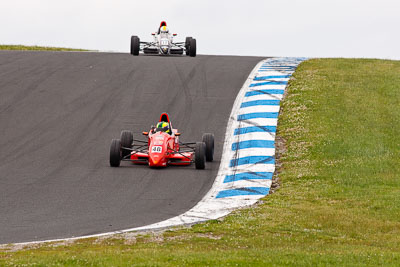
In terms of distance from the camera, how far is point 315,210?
1498 cm

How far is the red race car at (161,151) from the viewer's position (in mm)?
19438

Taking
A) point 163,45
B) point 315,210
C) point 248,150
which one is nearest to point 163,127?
point 248,150

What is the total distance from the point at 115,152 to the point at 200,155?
7.54 feet

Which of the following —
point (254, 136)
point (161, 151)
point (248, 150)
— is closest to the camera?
point (161, 151)

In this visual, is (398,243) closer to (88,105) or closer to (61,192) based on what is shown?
(61,192)

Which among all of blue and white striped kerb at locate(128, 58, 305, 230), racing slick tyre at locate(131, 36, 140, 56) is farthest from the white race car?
blue and white striped kerb at locate(128, 58, 305, 230)

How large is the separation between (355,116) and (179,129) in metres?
6.01

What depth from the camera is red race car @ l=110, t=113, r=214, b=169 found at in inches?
765

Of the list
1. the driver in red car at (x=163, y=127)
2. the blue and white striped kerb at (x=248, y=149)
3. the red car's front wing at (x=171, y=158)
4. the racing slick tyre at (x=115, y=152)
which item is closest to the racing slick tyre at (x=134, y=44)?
the blue and white striped kerb at (x=248, y=149)

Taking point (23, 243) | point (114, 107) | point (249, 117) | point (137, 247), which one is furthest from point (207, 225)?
point (114, 107)

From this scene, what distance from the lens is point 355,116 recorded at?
24516 mm

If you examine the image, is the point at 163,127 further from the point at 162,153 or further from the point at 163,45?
the point at 163,45

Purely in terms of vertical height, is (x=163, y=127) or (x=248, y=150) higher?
(x=163, y=127)

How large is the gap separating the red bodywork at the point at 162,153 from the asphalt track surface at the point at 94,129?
302 millimetres
